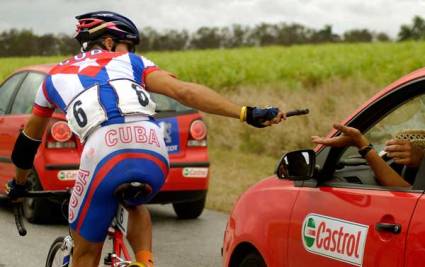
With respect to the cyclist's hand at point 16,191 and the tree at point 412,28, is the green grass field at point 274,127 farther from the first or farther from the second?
the tree at point 412,28

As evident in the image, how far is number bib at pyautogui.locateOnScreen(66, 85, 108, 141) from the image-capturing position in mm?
4184

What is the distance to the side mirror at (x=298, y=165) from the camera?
430 cm

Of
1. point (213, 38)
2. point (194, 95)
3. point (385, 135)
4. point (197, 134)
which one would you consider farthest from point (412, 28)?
point (194, 95)

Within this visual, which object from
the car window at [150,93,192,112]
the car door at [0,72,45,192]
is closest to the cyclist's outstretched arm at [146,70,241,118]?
the car window at [150,93,192,112]

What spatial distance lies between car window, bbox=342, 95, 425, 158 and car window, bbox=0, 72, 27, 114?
Answer: 6.48 m

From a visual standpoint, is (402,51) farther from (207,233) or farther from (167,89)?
(167,89)

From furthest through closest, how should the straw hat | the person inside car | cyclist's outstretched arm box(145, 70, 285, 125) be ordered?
the straw hat → the person inside car → cyclist's outstretched arm box(145, 70, 285, 125)

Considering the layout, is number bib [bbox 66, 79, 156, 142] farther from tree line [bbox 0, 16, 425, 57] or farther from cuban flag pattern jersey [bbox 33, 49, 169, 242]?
tree line [bbox 0, 16, 425, 57]

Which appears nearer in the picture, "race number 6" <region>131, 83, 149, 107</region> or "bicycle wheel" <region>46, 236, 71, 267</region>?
"race number 6" <region>131, 83, 149, 107</region>

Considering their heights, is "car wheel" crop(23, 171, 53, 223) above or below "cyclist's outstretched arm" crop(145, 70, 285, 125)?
below

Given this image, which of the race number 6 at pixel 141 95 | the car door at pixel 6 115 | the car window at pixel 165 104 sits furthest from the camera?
the car door at pixel 6 115

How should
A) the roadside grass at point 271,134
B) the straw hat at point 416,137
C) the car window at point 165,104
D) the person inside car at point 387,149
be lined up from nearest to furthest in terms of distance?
the person inside car at point 387,149 < the straw hat at point 416,137 < the car window at point 165,104 < the roadside grass at point 271,134

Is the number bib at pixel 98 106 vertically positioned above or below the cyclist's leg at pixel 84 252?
above

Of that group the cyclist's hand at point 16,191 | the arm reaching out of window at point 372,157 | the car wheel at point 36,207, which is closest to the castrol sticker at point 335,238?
the arm reaching out of window at point 372,157
